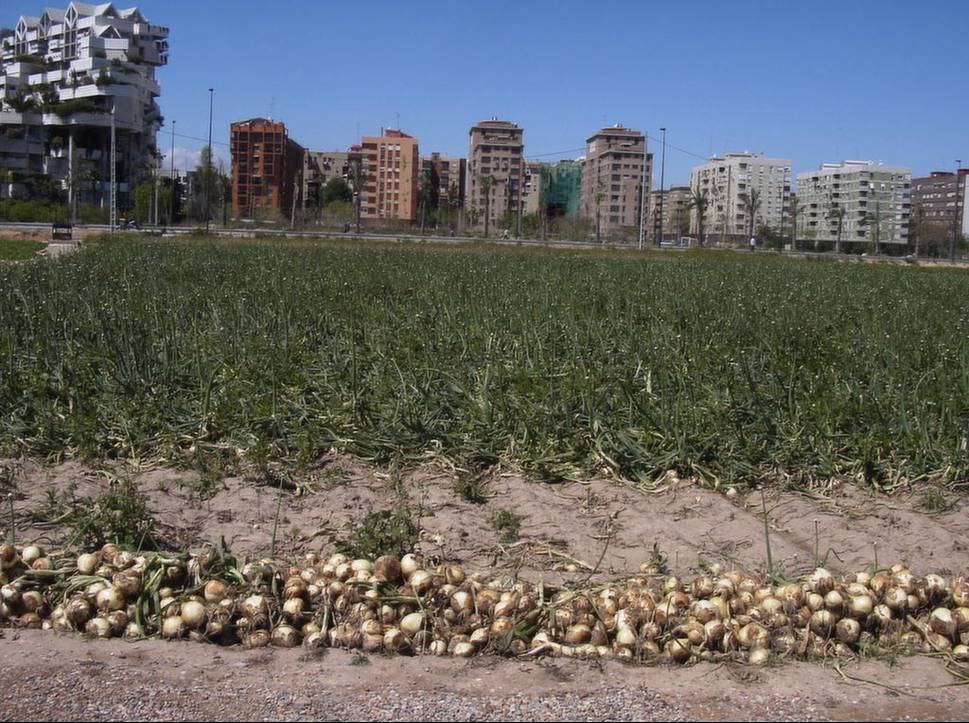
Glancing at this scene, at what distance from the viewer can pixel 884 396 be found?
8.26 m

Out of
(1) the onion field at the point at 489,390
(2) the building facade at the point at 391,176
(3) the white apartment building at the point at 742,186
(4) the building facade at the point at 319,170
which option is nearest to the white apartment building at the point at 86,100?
(4) the building facade at the point at 319,170

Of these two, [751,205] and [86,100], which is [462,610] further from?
[86,100]

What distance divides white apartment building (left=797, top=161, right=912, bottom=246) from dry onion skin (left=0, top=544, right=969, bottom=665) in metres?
141

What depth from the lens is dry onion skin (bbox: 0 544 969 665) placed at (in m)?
4.69

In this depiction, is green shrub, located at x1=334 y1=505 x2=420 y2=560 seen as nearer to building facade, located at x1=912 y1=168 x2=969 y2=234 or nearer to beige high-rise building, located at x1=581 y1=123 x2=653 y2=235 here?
beige high-rise building, located at x1=581 y1=123 x2=653 y2=235

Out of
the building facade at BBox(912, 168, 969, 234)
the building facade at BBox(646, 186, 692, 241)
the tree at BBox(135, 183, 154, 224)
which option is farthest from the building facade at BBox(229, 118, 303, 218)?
the building facade at BBox(912, 168, 969, 234)

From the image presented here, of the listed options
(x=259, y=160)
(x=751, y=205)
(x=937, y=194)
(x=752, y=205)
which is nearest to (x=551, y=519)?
(x=752, y=205)

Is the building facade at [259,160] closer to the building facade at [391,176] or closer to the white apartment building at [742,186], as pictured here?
the building facade at [391,176]

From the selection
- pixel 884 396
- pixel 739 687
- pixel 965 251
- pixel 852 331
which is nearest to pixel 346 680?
pixel 739 687

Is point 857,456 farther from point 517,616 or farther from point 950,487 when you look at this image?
point 517,616

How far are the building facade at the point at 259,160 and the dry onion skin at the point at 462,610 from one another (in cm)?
13140

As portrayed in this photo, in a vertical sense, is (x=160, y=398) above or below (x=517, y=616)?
above

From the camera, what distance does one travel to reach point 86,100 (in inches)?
4336

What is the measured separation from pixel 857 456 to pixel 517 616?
353 centimetres
